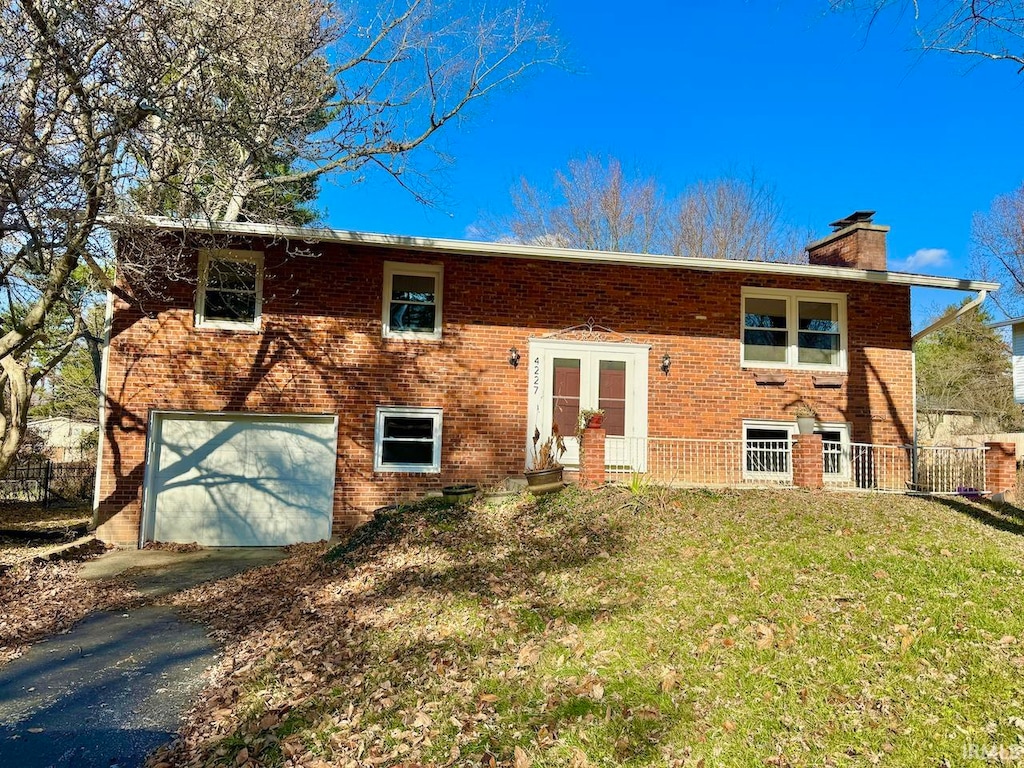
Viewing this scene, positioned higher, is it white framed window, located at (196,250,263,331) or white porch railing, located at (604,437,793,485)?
white framed window, located at (196,250,263,331)

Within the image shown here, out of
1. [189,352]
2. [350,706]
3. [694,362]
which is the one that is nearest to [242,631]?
[350,706]

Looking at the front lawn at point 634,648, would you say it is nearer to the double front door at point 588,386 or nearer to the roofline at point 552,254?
the double front door at point 588,386

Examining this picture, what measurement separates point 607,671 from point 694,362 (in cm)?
756

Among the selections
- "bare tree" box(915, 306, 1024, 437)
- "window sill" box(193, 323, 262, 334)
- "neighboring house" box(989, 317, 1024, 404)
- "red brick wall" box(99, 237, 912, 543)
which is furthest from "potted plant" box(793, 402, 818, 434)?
"bare tree" box(915, 306, 1024, 437)

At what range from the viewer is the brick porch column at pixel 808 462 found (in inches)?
386

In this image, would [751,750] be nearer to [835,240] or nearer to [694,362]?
[694,362]

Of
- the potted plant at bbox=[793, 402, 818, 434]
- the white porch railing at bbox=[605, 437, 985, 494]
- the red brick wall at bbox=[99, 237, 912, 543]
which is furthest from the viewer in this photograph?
the white porch railing at bbox=[605, 437, 985, 494]

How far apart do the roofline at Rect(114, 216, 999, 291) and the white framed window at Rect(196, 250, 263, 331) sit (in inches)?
23.5

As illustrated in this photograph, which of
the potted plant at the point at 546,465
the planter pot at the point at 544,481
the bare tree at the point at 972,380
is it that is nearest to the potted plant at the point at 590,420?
the potted plant at the point at 546,465

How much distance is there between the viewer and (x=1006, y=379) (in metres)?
23.9

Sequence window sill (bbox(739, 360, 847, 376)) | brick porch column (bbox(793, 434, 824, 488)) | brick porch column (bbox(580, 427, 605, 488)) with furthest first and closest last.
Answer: window sill (bbox(739, 360, 847, 376)) < brick porch column (bbox(793, 434, 824, 488)) < brick porch column (bbox(580, 427, 605, 488))

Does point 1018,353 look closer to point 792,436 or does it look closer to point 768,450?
point 792,436

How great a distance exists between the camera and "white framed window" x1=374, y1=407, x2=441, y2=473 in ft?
34.6

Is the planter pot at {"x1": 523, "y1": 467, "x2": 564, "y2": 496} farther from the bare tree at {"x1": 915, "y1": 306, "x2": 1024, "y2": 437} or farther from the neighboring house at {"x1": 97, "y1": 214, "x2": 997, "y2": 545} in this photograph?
the bare tree at {"x1": 915, "y1": 306, "x2": 1024, "y2": 437}
